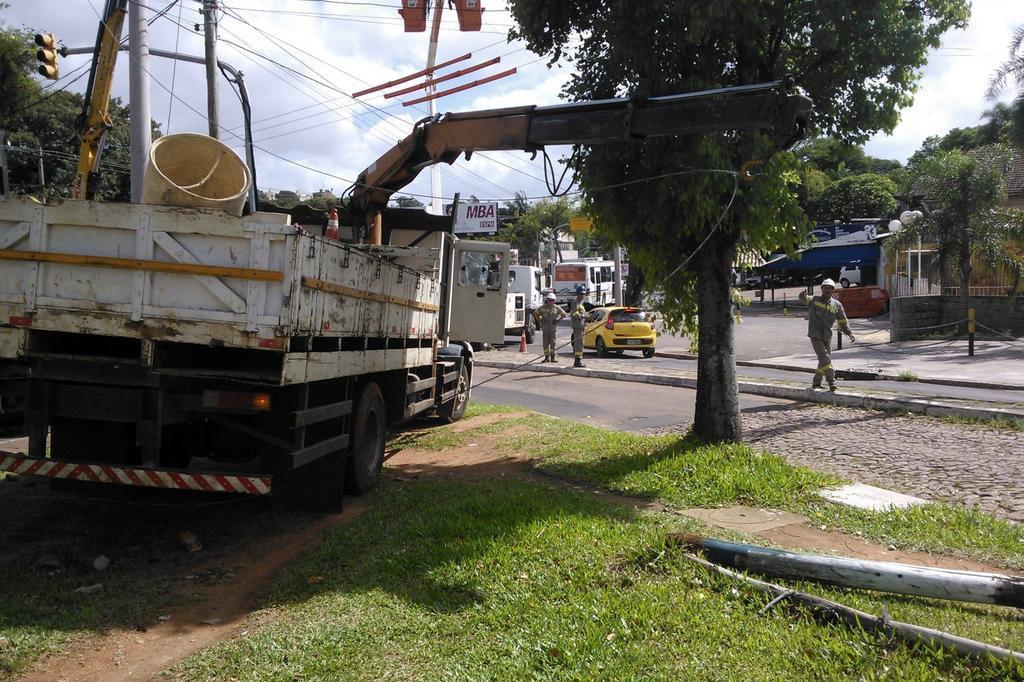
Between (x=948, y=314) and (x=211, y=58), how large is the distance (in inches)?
865

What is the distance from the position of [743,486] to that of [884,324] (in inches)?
1030

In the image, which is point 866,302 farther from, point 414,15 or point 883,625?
point 883,625

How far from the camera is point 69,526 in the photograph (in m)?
6.47

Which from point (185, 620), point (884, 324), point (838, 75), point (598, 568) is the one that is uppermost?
point (838, 75)

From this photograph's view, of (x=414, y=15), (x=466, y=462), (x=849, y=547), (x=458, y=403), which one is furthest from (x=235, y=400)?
(x=414, y=15)

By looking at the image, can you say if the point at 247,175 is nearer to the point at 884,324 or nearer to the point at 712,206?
the point at 712,206

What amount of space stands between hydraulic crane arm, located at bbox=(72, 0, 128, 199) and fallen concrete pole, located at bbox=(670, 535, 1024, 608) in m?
11.9

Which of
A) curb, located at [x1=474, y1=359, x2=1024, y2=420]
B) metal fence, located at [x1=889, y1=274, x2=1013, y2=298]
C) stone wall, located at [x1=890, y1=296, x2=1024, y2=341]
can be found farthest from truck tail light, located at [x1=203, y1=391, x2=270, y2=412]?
metal fence, located at [x1=889, y1=274, x2=1013, y2=298]

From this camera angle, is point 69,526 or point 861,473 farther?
point 861,473

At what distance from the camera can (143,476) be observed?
5.48 metres

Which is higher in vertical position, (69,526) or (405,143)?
A: (405,143)

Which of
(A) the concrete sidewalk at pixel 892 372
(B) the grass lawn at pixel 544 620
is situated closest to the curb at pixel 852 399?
(A) the concrete sidewalk at pixel 892 372

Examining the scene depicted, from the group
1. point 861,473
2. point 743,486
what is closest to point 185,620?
point 743,486

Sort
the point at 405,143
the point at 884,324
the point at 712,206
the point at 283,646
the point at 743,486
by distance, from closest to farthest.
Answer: the point at 283,646 < the point at 743,486 < the point at 712,206 < the point at 405,143 < the point at 884,324
